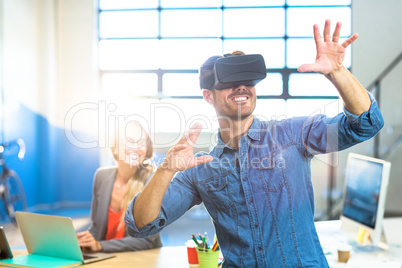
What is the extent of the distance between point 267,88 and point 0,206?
3.63 metres

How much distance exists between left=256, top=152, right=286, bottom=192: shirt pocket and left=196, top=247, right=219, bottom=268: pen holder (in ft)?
1.10

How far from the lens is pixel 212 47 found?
5.98m

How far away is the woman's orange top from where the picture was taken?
7.31 ft

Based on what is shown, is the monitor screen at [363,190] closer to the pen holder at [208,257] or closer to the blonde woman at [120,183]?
the pen holder at [208,257]

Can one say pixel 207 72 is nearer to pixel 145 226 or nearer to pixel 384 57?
pixel 145 226

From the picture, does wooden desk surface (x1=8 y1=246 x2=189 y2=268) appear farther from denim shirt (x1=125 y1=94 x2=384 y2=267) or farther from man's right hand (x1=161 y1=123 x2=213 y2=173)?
man's right hand (x1=161 y1=123 x2=213 y2=173)

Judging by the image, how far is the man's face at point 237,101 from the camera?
1.36 m

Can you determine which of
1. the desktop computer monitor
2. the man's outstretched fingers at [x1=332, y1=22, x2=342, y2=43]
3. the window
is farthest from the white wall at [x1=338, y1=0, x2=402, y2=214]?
the man's outstretched fingers at [x1=332, y1=22, x2=342, y2=43]

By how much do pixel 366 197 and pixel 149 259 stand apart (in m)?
0.98

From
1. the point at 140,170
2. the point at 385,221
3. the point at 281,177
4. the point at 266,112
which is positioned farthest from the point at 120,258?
the point at 266,112

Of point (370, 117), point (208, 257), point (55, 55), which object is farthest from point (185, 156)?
point (55, 55)

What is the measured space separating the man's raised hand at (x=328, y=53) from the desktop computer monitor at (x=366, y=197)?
797 mm

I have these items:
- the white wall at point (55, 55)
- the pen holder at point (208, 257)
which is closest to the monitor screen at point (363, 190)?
the pen holder at point (208, 257)

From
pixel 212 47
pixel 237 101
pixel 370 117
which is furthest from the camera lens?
pixel 212 47
